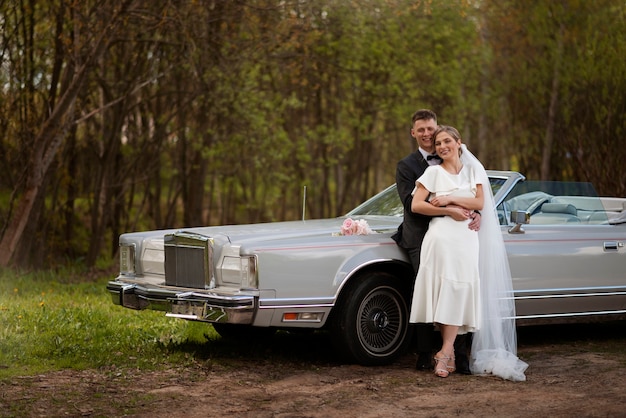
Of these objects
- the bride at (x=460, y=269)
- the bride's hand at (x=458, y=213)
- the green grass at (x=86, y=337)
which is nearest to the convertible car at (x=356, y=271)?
the bride at (x=460, y=269)

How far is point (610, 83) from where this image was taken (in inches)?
685

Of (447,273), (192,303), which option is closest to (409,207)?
(447,273)

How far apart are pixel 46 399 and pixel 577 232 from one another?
4431 mm

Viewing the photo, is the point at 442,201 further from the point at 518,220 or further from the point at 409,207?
the point at 518,220

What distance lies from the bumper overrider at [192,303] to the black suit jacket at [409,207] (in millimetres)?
1324

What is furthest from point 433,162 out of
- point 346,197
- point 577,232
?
point 346,197

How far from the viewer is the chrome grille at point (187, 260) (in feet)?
23.5

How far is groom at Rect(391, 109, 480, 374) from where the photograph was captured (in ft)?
23.9

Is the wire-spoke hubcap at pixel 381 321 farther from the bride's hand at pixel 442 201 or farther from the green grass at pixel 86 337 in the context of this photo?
the green grass at pixel 86 337

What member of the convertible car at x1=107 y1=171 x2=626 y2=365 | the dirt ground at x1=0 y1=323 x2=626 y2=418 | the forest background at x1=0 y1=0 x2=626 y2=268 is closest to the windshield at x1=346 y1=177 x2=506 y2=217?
the convertible car at x1=107 y1=171 x2=626 y2=365

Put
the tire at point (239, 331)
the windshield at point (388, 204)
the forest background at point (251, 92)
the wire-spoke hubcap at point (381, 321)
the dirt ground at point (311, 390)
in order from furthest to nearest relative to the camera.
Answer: the forest background at point (251, 92)
the tire at point (239, 331)
the windshield at point (388, 204)
the wire-spoke hubcap at point (381, 321)
the dirt ground at point (311, 390)

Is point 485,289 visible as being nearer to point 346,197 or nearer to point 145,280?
point 145,280

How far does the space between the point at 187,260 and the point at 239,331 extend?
4.40 ft

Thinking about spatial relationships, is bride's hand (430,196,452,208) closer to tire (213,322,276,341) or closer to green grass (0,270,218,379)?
tire (213,322,276,341)
